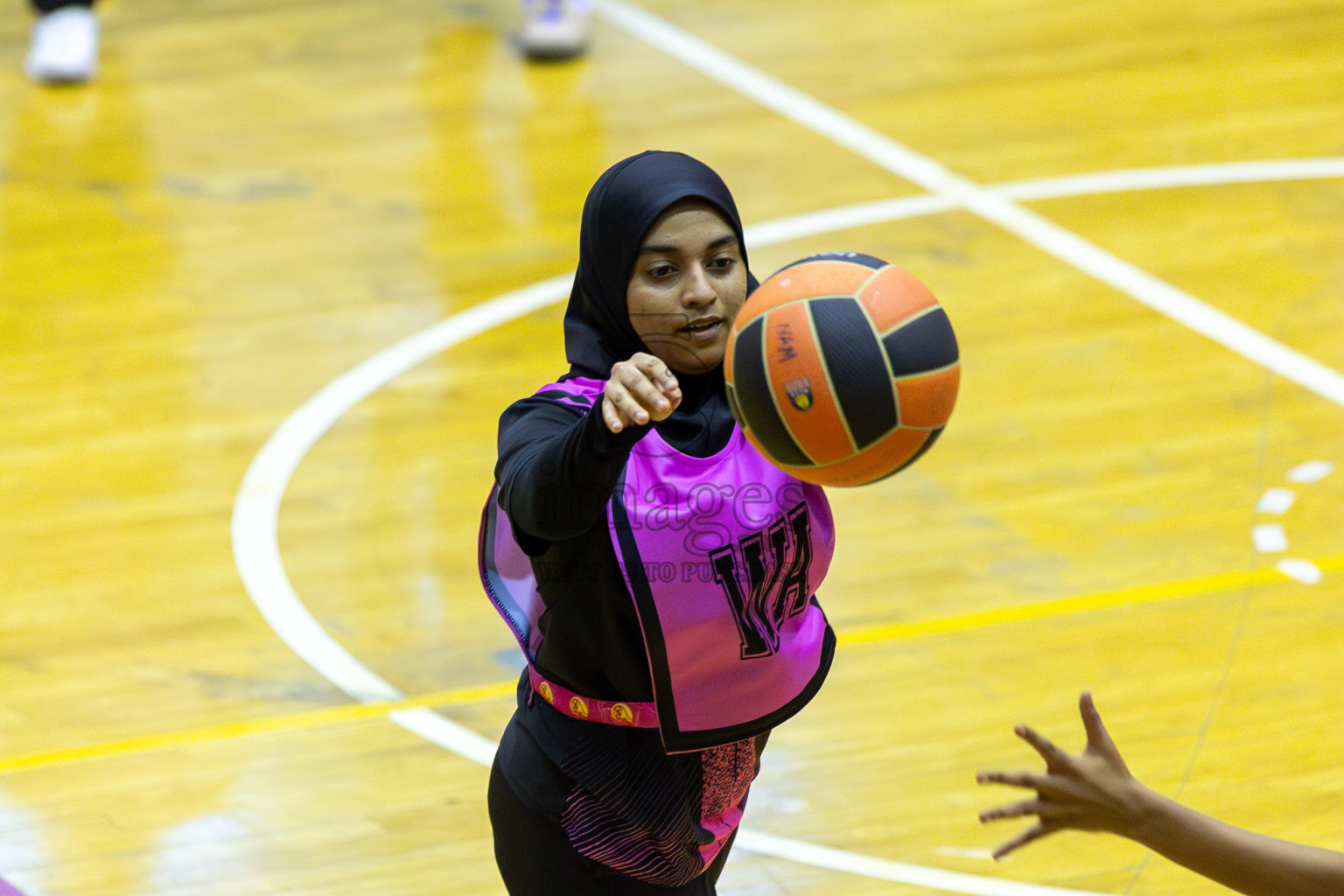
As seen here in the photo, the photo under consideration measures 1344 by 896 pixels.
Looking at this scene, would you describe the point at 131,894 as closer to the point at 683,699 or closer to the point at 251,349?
the point at 683,699

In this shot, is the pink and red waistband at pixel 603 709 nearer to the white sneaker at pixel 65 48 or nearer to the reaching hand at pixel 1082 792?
the reaching hand at pixel 1082 792

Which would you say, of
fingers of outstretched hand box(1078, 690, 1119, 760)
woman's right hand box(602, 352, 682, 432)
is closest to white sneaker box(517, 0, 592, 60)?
woman's right hand box(602, 352, 682, 432)

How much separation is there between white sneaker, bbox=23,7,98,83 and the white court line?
8.29ft

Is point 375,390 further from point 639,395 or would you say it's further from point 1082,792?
point 1082,792

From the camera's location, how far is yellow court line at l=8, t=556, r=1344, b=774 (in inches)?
152

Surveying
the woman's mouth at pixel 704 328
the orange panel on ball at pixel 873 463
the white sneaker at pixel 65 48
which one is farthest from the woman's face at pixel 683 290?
the white sneaker at pixel 65 48

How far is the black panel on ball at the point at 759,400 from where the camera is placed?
6.79 feet

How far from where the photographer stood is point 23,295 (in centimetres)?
592

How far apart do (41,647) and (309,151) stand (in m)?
3.20

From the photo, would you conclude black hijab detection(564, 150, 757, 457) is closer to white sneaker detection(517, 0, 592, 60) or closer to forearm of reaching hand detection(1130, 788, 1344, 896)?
forearm of reaching hand detection(1130, 788, 1344, 896)

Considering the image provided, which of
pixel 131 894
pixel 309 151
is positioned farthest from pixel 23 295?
pixel 131 894

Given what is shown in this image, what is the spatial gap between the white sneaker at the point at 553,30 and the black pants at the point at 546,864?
5.65 m

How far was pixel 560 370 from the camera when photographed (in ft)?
17.3

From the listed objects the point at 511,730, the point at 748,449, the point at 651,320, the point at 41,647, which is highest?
the point at 651,320
